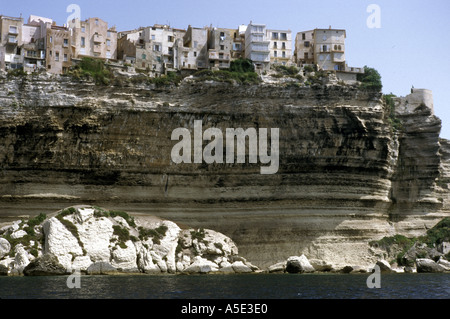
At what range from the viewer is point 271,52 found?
224 feet

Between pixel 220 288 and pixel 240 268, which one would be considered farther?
pixel 240 268

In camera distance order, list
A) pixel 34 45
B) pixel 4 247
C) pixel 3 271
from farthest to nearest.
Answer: pixel 34 45
pixel 4 247
pixel 3 271

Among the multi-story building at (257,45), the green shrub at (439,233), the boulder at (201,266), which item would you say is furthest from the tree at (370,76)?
the boulder at (201,266)

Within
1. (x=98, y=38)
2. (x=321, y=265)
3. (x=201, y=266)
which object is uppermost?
(x=98, y=38)

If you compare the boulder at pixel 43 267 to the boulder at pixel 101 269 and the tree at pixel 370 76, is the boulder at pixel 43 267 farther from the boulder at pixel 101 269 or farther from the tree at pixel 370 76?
the tree at pixel 370 76

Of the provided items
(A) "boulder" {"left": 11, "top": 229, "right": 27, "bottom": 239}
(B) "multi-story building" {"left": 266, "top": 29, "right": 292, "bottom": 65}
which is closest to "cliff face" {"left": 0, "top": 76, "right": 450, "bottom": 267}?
(A) "boulder" {"left": 11, "top": 229, "right": 27, "bottom": 239}

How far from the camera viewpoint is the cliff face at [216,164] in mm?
53031

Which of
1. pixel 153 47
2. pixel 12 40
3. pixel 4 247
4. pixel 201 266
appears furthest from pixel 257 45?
pixel 4 247

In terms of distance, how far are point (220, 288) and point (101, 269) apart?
1169 centimetres

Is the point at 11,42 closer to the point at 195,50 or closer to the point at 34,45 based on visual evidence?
the point at 34,45

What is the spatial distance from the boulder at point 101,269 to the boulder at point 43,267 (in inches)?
91.9

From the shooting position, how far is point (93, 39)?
61750 millimetres

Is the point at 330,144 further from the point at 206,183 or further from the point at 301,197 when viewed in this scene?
the point at 206,183
